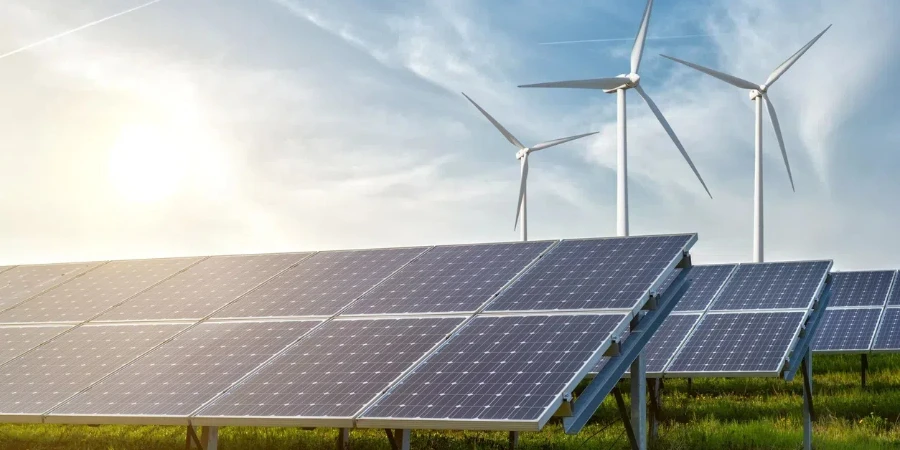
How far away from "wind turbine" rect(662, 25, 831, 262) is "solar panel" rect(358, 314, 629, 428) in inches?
1180

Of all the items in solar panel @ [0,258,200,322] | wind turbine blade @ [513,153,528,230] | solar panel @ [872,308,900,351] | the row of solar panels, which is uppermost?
wind turbine blade @ [513,153,528,230]

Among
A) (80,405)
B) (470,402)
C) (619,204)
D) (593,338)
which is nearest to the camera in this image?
(470,402)

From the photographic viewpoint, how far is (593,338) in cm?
1279

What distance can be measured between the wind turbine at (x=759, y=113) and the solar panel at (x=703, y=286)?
12.6 meters

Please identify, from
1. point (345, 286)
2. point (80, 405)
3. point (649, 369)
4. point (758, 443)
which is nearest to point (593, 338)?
point (345, 286)

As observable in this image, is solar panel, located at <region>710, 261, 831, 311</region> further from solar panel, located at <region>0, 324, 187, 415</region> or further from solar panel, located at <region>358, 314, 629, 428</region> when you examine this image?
solar panel, located at <region>0, 324, 187, 415</region>

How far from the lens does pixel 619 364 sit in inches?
517

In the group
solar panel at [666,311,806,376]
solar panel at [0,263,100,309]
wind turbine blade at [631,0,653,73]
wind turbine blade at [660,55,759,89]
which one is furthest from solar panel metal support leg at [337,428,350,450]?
wind turbine blade at [660,55,759,89]

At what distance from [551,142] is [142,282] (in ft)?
90.7

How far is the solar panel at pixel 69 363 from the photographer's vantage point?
15.2 meters

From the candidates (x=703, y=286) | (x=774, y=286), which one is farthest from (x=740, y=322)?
(x=703, y=286)

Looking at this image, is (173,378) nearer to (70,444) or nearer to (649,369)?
(70,444)

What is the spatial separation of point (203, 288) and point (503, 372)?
348 inches

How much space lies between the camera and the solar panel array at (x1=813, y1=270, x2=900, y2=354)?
104 ft
